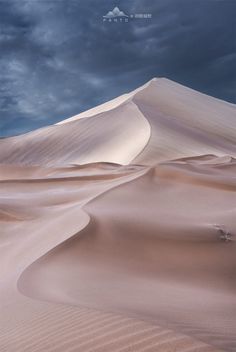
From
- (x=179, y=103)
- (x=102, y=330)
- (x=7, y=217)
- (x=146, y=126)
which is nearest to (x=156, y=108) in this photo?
(x=179, y=103)

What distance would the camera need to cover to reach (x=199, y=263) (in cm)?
375

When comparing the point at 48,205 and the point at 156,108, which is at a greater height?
the point at 156,108

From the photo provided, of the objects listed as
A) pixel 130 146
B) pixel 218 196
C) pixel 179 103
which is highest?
pixel 179 103

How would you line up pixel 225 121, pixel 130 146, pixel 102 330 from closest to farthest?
pixel 102 330 < pixel 130 146 < pixel 225 121

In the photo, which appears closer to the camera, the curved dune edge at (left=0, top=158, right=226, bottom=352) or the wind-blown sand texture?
the curved dune edge at (left=0, top=158, right=226, bottom=352)

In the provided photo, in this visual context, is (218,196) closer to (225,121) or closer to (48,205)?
(48,205)

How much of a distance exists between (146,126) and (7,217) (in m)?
14.5

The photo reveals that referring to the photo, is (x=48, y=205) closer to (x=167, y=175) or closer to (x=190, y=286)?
(x=167, y=175)

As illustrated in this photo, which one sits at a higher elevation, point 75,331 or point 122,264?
point 122,264

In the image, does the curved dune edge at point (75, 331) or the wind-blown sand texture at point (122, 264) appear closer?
the curved dune edge at point (75, 331)

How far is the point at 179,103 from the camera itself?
26672mm

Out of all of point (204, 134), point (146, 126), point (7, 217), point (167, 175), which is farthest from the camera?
point (204, 134)

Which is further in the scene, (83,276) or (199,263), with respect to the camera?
(199,263)

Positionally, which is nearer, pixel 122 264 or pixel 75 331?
pixel 75 331
